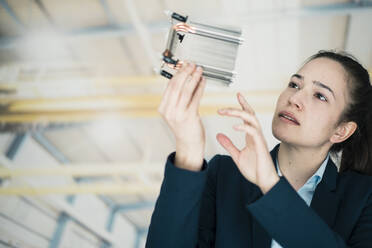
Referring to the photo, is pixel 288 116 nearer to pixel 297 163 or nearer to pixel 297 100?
pixel 297 100

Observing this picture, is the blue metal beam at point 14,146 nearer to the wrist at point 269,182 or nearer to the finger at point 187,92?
the finger at point 187,92

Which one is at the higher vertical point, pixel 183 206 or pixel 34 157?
pixel 34 157

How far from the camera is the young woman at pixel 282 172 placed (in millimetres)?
690

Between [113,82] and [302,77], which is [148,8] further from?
[302,77]

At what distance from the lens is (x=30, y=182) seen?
658 centimetres

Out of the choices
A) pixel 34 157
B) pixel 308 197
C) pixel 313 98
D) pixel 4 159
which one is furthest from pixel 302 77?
pixel 34 157

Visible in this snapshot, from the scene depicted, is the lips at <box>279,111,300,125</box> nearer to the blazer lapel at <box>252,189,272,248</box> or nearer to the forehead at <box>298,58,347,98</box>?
the forehead at <box>298,58,347,98</box>

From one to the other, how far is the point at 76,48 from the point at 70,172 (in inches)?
73.9

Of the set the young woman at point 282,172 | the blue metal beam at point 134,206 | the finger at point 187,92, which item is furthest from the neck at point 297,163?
the blue metal beam at point 134,206

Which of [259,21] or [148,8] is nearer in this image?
[259,21]

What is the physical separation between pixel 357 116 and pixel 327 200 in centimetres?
50

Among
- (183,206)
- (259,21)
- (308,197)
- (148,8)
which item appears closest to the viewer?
(183,206)

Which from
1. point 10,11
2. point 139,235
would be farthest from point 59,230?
point 10,11

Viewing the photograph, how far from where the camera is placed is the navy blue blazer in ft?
2.23
